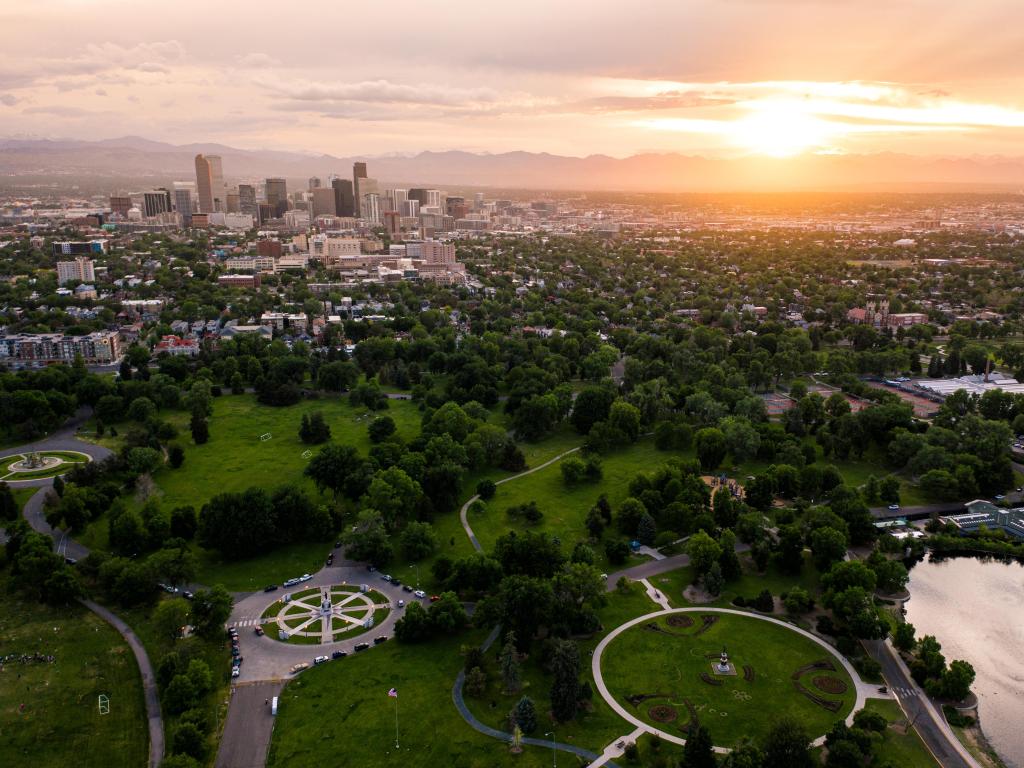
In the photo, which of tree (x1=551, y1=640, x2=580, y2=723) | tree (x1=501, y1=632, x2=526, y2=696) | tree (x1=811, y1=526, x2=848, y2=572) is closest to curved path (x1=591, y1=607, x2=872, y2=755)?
tree (x1=551, y1=640, x2=580, y2=723)

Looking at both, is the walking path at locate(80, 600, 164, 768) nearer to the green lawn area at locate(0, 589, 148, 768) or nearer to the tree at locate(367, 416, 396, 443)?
the green lawn area at locate(0, 589, 148, 768)

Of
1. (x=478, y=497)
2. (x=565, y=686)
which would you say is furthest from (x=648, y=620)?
(x=478, y=497)

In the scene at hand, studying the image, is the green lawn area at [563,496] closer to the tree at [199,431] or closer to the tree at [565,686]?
the tree at [565,686]

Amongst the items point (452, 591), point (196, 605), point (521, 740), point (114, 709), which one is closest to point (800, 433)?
point (452, 591)

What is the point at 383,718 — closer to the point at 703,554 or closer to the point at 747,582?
the point at 703,554

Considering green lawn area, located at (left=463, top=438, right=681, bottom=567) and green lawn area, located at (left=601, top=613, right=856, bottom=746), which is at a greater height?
green lawn area, located at (left=463, top=438, right=681, bottom=567)

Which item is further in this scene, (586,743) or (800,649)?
(800,649)

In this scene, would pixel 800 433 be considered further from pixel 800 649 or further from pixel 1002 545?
pixel 800 649
